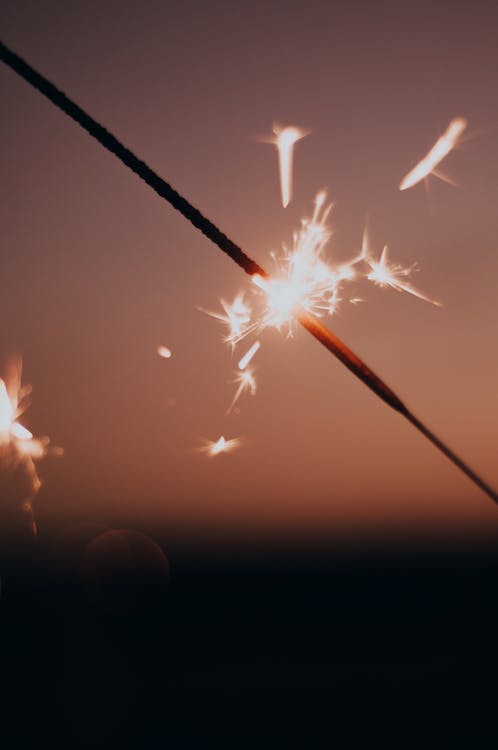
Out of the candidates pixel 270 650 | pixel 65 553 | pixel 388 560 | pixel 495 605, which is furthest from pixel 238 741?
pixel 65 553

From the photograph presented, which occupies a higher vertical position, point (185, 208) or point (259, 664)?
point (259, 664)

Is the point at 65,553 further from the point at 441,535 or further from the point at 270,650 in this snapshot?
the point at 441,535

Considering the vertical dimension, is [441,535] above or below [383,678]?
above

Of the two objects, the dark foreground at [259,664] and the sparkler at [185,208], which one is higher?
the dark foreground at [259,664]

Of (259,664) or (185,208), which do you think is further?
(259,664)

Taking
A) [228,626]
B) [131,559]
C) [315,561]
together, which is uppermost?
[131,559]
